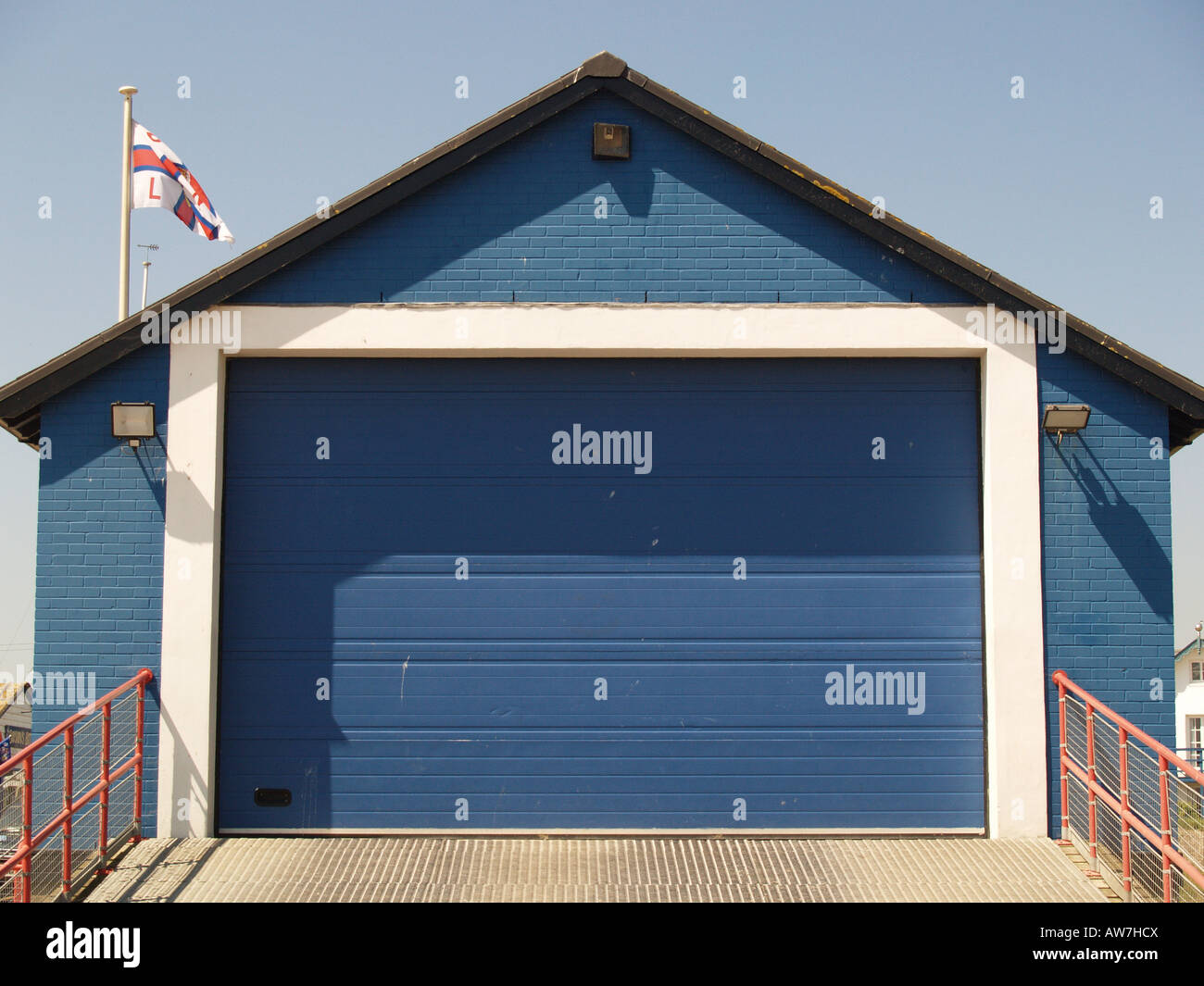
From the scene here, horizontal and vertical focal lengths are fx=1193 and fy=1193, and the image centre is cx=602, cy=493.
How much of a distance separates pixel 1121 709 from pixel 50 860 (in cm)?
734

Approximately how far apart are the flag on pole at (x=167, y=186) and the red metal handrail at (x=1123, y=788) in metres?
11.7

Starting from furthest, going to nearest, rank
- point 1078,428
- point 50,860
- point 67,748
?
point 1078,428 < point 50,860 < point 67,748

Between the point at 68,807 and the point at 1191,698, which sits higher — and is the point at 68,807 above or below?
above

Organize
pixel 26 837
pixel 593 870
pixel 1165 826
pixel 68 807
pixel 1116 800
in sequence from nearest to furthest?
pixel 1165 826, pixel 26 837, pixel 68 807, pixel 1116 800, pixel 593 870

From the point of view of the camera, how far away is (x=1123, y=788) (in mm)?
6949

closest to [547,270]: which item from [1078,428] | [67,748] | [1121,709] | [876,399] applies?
[876,399]

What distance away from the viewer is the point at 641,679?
27.9 feet

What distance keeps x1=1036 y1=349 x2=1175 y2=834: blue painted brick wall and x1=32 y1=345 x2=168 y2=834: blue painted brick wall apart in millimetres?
6287

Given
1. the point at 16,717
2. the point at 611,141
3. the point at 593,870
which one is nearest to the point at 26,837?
the point at 593,870

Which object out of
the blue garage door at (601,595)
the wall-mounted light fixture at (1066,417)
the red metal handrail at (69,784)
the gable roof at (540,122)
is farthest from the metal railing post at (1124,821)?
the red metal handrail at (69,784)

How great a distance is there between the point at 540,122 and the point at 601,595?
3.44 m

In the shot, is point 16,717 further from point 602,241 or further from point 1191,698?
point 1191,698

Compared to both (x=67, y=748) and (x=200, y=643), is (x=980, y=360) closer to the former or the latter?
(x=200, y=643)

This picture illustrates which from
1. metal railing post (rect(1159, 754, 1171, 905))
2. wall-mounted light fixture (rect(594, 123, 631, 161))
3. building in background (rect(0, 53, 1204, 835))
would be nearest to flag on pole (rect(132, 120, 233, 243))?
building in background (rect(0, 53, 1204, 835))
